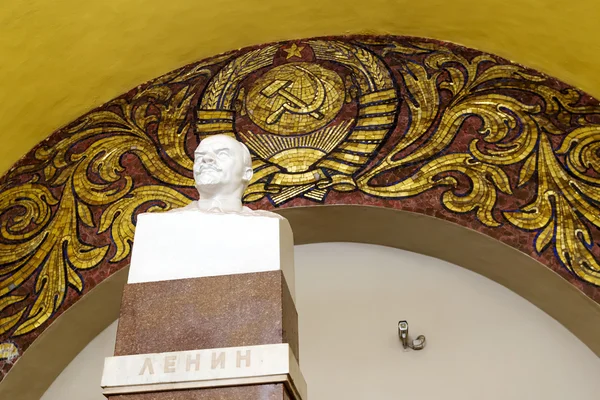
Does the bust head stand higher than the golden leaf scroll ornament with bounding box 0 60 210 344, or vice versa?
the golden leaf scroll ornament with bounding box 0 60 210 344

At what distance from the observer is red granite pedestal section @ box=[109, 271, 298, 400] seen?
2.59 metres

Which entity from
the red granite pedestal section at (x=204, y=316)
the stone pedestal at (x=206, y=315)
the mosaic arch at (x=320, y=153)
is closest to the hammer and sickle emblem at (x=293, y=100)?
the mosaic arch at (x=320, y=153)

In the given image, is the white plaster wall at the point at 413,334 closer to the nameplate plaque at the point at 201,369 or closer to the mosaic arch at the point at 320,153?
the mosaic arch at the point at 320,153

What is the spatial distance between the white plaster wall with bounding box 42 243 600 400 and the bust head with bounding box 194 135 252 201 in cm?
164

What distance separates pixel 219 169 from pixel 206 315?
2.52ft

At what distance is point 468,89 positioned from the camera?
462 centimetres

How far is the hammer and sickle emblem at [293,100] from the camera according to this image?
15.7 ft

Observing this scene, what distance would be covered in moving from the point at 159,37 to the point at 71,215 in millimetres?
1252

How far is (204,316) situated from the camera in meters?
2.66

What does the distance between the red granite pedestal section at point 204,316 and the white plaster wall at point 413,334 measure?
5.80ft

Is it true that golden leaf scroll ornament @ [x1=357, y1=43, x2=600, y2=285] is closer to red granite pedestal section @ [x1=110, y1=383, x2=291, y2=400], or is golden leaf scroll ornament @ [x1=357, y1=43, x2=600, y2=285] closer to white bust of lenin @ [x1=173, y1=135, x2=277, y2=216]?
white bust of lenin @ [x1=173, y1=135, x2=277, y2=216]

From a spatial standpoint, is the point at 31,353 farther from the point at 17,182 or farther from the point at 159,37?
the point at 159,37

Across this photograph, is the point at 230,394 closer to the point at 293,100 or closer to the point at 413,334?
the point at 413,334

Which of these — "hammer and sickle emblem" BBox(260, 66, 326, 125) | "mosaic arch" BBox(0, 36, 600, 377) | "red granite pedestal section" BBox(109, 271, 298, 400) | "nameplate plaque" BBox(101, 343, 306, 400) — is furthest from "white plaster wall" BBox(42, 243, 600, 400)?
"nameplate plaque" BBox(101, 343, 306, 400)
